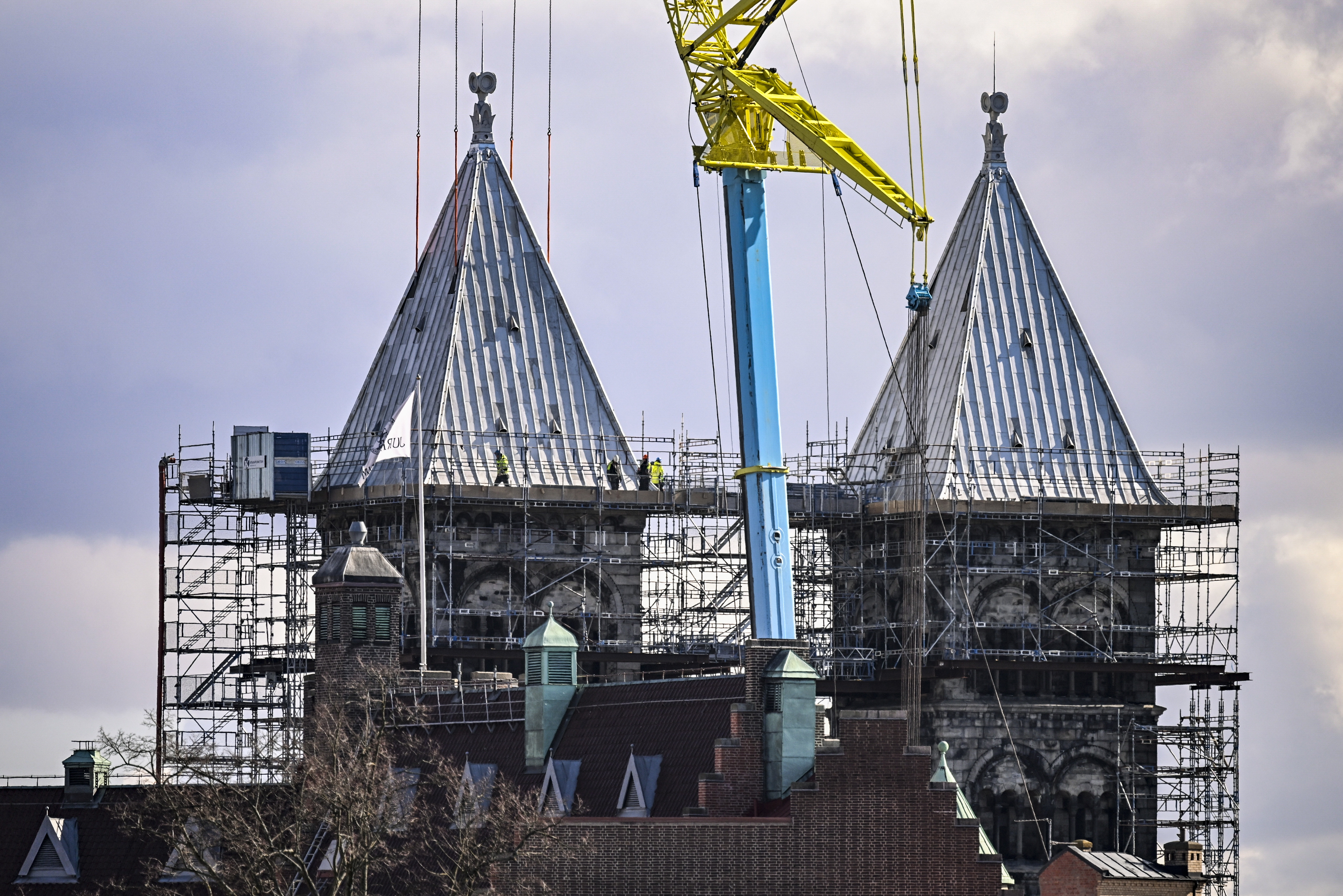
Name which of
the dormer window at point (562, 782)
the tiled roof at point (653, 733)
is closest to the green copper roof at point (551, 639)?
the tiled roof at point (653, 733)

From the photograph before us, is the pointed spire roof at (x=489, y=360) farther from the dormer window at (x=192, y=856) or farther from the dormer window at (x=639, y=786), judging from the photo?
the dormer window at (x=639, y=786)

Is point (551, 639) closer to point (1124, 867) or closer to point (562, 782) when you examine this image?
point (562, 782)

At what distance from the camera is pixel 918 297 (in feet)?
332

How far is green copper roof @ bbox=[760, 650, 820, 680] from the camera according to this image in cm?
7912

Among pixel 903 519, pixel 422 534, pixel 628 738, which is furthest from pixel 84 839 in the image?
pixel 903 519

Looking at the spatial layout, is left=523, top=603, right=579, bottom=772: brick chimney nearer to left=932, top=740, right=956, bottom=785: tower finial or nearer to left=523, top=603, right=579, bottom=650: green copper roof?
left=523, top=603, right=579, bottom=650: green copper roof

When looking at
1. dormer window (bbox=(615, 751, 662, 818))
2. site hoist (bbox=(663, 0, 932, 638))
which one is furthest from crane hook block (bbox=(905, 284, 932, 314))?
dormer window (bbox=(615, 751, 662, 818))

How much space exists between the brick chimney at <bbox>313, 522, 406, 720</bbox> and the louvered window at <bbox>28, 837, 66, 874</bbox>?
25.5 feet

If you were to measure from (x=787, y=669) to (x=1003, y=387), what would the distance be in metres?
42.6

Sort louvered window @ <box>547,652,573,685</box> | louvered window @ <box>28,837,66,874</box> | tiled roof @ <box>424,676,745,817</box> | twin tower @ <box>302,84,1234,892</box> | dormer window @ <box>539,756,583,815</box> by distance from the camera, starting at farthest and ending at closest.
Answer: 1. twin tower @ <box>302,84,1234,892</box>
2. louvered window @ <box>28,837,66,874</box>
3. louvered window @ <box>547,652,573,685</box>
4. dormer window @ <box>539,756,583,815</box>
5. tiled roof @ <box>424,676,745,817</box>

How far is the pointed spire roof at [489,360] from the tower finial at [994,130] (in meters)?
16.0

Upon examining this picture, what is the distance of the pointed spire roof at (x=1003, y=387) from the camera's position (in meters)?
119

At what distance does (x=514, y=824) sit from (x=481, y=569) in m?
39.3

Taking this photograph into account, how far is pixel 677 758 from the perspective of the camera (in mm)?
82938
